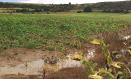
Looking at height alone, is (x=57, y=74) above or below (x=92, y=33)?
above

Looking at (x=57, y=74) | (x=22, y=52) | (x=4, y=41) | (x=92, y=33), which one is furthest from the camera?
(x=92, y=33)

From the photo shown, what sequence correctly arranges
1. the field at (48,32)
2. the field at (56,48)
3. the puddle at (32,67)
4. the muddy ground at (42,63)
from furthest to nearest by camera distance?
the field at (48,32) < the puddle at (32,67) < the muddy ground at (42,63) < the field at (56,48)

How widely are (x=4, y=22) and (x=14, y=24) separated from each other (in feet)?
3.76

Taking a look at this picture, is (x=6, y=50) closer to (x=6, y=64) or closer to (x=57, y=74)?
(x=6, y=64)

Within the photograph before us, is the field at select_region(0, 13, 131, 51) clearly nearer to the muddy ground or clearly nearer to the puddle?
the muddy ground

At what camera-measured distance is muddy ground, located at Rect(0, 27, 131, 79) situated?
16422 mm

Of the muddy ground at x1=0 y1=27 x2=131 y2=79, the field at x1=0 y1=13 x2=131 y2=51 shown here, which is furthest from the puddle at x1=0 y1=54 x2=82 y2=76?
the field at x1=0 y1=13 x2=131 y2=51

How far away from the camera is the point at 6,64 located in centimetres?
2134

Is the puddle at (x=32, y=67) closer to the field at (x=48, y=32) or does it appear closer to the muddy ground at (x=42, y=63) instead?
the muddy ground at (x=42, y=63)

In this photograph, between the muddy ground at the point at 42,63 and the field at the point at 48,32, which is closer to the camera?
the muddy ground at the point at 42,63

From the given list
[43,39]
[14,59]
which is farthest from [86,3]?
[14,59]

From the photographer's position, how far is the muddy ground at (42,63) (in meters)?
16.4

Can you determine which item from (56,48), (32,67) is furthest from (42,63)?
(56,48)

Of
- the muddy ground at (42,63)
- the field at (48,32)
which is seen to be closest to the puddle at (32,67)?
the muddy ground at (42,63)
